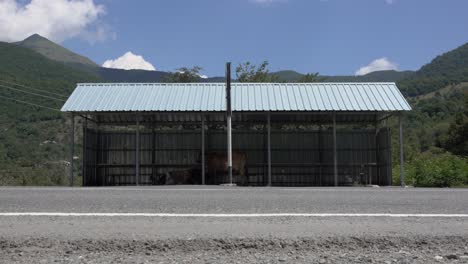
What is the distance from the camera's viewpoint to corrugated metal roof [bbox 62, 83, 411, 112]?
2336 centimetres

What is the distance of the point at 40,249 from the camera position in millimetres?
5547

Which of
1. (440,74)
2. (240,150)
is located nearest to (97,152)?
(240,150)

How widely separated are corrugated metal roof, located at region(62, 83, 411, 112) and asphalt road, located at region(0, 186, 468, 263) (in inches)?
583

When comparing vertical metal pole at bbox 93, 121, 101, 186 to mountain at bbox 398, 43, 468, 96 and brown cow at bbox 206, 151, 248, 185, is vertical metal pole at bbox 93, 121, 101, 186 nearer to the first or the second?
brown cow at bbox 206, 151, 248, 185

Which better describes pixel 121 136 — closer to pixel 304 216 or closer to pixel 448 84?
pixel 304 216

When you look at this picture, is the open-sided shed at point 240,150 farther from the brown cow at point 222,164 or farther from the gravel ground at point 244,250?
the gravel ground at point 244,250

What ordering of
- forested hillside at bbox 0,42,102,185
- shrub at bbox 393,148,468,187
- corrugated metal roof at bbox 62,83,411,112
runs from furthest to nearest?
forested hillside at bbox 0,42,102,185 < shrub at bbox 393,148,468,187 < corrugated metal roof at bbox 62,83,411,112

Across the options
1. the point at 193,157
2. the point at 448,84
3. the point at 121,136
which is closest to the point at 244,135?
the point at 193,157

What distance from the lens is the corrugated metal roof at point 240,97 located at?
2336 cm

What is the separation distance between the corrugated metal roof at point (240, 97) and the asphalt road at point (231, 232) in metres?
14.8

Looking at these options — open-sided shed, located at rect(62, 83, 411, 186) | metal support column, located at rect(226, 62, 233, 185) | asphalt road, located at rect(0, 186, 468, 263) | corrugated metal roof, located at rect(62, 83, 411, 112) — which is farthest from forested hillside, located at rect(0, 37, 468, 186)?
asphalt road, located at rect(0, 186, 468, 263)

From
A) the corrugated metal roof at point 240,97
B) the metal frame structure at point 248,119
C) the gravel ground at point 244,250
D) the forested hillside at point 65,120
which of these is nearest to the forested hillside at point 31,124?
the forested hillside at point 65,120

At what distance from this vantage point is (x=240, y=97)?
24.6m

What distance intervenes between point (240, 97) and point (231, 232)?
18658 millimetres
